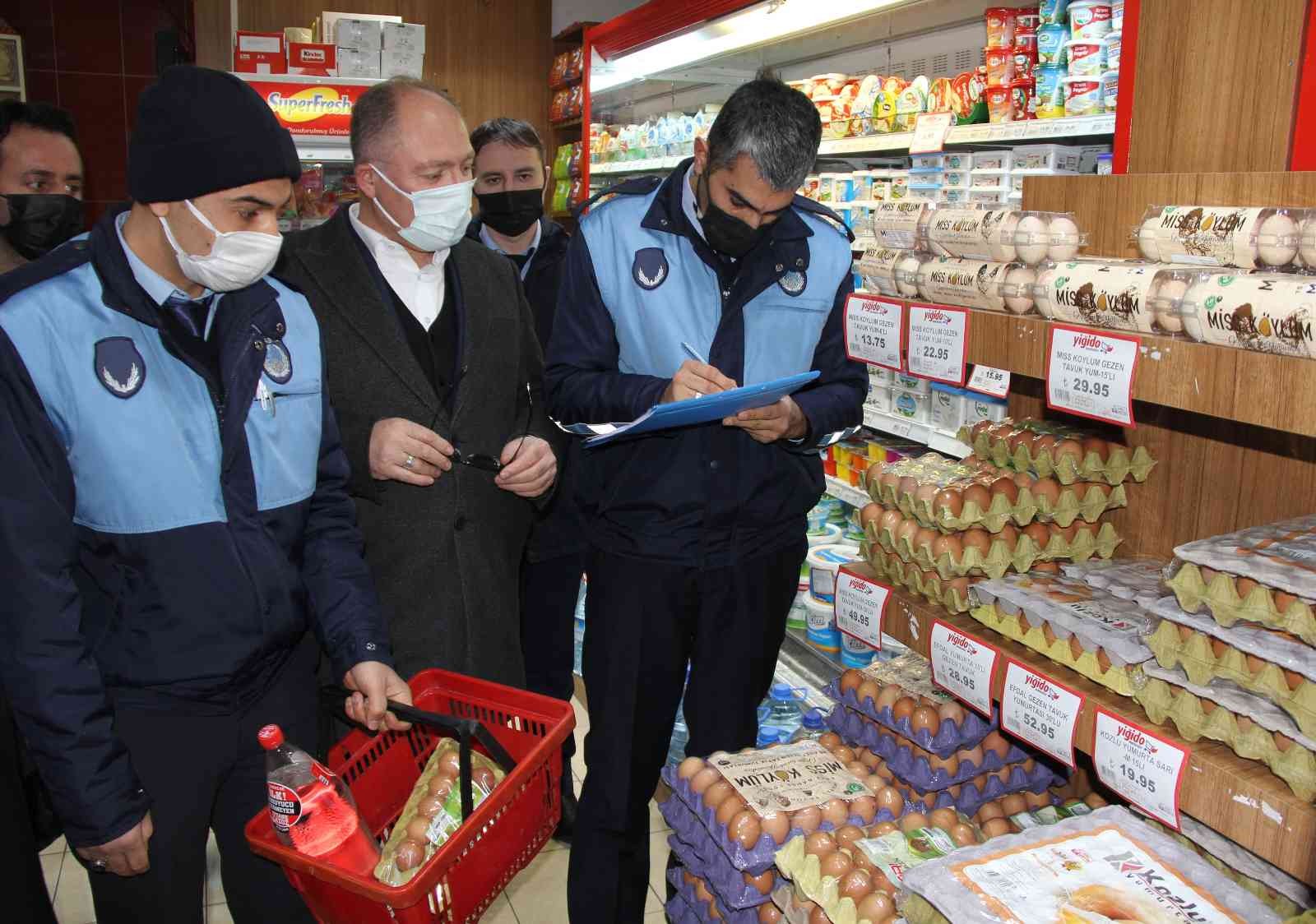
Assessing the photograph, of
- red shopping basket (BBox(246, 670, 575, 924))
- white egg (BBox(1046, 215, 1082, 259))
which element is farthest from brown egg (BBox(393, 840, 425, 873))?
white egg (BBox(1046, 215, 1082, 259))

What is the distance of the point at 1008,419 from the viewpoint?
2275 mm

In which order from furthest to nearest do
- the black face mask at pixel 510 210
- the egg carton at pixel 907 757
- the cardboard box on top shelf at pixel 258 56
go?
the cardboard box on top shelf at pixel 258 56 → the black face mask at pixel 510 210 → the egg carton at pixel 907 757

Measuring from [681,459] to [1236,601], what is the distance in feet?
3.78

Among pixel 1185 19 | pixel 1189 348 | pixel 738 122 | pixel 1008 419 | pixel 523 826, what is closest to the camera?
pixel 1189 348

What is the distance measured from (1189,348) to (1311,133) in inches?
21.8

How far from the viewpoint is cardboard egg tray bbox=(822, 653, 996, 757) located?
2.16 metres

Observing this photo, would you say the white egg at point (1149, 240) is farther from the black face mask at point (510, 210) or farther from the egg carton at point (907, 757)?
the black face mask at point (510, 210)

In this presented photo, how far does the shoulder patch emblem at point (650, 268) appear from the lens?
2.30 meters

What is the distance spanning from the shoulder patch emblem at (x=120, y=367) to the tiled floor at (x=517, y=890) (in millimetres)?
1901

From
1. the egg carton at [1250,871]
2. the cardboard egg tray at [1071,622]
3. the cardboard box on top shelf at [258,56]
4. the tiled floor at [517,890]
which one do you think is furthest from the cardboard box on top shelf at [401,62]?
the egg carton at [1250,871]

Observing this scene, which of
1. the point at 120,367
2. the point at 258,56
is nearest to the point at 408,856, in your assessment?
the point at 120,367

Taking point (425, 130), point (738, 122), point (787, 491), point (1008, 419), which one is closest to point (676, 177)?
point (738, 122)

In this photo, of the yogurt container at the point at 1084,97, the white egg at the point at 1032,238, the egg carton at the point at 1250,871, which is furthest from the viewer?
the yogurt container at the point at 1084,97

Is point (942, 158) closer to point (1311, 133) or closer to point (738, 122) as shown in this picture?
point (738, 122)
